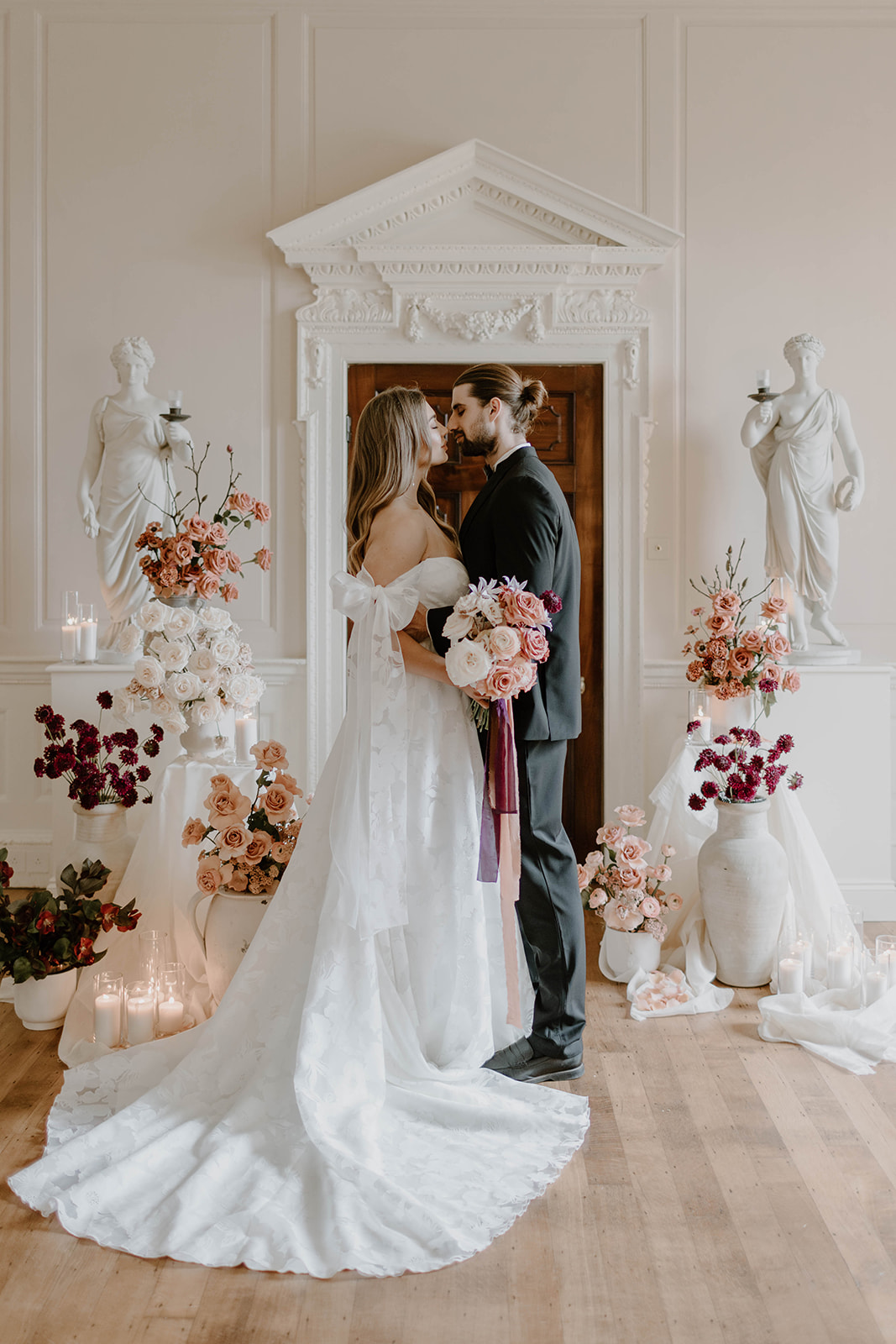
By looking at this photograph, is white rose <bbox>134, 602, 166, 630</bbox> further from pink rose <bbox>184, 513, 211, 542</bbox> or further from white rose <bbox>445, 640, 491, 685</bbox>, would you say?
white rose <bbox>445, 640, 491, 685</bbox>

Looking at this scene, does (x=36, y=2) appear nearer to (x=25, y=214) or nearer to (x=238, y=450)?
(x=25, y=214)

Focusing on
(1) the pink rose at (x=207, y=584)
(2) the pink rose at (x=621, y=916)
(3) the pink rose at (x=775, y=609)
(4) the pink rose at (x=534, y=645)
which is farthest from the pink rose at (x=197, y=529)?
(3) the pink rose at (x=775, y=609)

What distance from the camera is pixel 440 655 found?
8.83 ft

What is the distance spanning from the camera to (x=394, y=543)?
2.69 metres

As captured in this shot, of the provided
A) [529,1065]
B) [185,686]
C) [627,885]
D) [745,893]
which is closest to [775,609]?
[745,893]

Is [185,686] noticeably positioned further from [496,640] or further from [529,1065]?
[529,1065]

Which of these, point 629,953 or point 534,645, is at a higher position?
point 534,645

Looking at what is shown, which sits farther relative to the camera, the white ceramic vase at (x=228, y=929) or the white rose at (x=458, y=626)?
the white ceramic vase at (x=228, y=929)

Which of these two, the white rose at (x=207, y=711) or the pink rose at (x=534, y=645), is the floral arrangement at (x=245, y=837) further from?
the pink rose at (x=534, y=645)

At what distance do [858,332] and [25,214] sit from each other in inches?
157

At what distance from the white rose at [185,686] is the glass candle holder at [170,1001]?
81cm

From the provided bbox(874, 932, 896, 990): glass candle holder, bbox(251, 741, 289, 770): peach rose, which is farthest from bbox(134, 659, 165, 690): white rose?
bbox(874, 932, 896, 990): glass candle holder

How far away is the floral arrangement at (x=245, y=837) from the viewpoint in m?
2.96

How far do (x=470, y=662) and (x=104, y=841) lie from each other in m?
1.73
